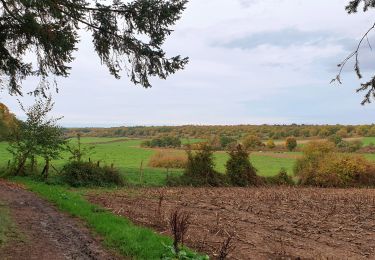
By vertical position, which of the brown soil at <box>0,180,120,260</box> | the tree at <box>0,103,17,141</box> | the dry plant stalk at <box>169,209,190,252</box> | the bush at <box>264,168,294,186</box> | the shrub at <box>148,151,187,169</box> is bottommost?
the bush at <box>264,168,294,186</box>

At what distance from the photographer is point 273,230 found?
12555mm

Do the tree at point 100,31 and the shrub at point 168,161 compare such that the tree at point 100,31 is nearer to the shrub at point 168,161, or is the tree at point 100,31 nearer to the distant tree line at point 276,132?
the shrub at point 168,161

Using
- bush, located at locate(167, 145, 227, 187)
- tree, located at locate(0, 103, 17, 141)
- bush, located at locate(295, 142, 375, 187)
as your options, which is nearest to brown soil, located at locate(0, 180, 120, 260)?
tree, located at locate(0, 103, 17, 141)

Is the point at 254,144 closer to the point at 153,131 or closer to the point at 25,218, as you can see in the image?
the point at 153,131

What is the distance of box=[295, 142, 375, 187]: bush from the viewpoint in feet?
112

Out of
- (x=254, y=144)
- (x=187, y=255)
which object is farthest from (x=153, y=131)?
(x=187, y=255)

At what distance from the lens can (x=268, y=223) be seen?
13.7 metres

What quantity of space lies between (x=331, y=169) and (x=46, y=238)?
27916 mm

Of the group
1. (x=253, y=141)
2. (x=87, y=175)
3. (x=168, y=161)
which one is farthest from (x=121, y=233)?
(x=253, y=141)

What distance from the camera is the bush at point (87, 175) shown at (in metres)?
25.3

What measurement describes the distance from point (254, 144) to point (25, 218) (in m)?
52.1

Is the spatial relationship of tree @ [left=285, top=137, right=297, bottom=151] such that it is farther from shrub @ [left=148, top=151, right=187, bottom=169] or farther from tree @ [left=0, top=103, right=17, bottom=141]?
tree @ [left=0, top=103, right=17, bottom=141]

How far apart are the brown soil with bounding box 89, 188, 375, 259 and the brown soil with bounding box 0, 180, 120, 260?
2.07m

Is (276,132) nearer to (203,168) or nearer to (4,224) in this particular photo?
(203,168)
